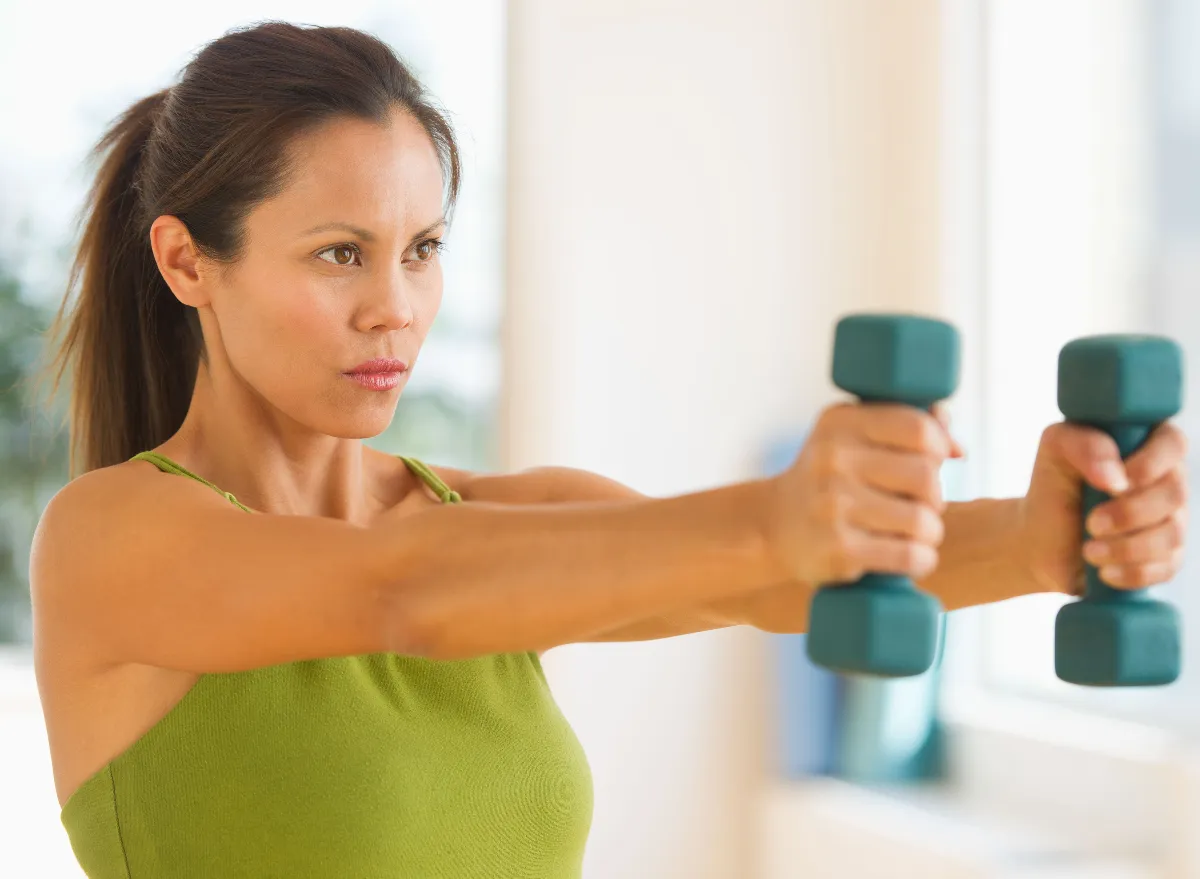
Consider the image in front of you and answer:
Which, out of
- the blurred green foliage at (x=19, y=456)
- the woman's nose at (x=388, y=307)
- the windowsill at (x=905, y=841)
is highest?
the woman's nose at (x=388, y=307)

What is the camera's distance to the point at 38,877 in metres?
3.03

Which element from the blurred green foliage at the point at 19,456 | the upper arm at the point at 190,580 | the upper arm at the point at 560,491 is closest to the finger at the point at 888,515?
the upper arm at the point at 190,580

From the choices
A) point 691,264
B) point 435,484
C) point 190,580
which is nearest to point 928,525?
point 190,580

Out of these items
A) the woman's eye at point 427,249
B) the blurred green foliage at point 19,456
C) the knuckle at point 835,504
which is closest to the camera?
the knuckle at point 835,504

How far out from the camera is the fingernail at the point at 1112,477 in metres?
0.96

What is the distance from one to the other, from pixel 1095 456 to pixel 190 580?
0.67 meters

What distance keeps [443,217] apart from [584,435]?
2.14 metres

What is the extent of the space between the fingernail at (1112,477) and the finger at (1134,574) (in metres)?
0.06

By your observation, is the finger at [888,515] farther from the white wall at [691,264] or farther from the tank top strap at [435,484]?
the white wall at [691,264]

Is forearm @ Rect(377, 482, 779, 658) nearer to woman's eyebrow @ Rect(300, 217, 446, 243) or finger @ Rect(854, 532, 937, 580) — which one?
finger @ Rect(854, 532, 937, 580)

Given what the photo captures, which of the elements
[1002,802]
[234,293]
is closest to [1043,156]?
[1002,802]

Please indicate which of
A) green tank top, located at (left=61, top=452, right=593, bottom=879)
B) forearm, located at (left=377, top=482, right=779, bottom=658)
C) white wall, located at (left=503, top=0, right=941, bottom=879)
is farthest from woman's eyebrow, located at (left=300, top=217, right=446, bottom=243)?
white wall, located at (left=503, top=0, right=941, bottom=879)

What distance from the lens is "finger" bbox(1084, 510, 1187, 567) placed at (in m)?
0.98

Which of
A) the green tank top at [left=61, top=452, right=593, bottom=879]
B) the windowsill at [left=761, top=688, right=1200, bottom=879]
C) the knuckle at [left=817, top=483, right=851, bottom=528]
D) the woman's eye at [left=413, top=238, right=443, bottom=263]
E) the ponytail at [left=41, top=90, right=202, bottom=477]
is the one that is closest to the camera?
the knuckle at [left=817, top=483, right=851, bottom=528]
